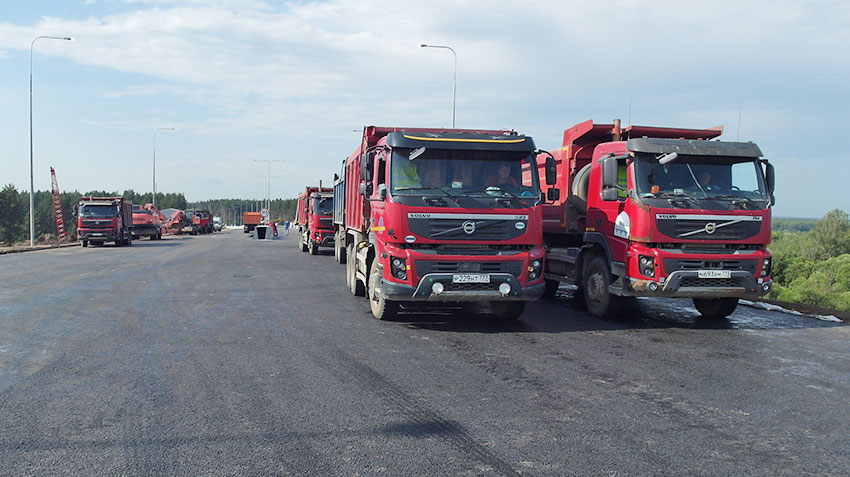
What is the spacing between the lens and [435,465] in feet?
13.3

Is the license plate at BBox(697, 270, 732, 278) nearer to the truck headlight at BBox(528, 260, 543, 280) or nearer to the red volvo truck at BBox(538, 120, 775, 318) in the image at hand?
the red volvo truck at BBox(538, 120, 775, 318)

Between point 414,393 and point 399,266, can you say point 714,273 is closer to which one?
point 399,266

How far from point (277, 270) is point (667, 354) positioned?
1340 centimetres

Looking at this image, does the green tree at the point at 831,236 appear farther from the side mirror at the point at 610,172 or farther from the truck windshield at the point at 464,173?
the truck windshield at the point at 464,173

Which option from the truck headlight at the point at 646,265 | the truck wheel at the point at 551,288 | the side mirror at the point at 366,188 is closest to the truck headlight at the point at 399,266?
the side mirror at the point at 366,188

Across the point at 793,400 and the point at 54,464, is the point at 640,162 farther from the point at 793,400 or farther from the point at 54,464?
the point at 54,464

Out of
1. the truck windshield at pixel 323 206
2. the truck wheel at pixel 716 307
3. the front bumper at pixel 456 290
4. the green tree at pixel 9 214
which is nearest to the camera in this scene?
the front bumper at pixel 456 290

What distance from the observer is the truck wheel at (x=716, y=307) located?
10211 millimetres

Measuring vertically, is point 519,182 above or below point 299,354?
above

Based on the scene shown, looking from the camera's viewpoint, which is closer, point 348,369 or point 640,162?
point 348,369

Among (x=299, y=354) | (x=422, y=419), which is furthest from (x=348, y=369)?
(x=422, y=419)

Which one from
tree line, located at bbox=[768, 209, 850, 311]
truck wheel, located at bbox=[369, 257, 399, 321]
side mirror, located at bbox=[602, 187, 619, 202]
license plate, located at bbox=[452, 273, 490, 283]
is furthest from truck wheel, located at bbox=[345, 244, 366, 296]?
tree line, located at bbox=[768, 209, 850, 311]

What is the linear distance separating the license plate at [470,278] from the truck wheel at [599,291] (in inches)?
98.1

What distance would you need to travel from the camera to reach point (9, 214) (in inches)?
3305
